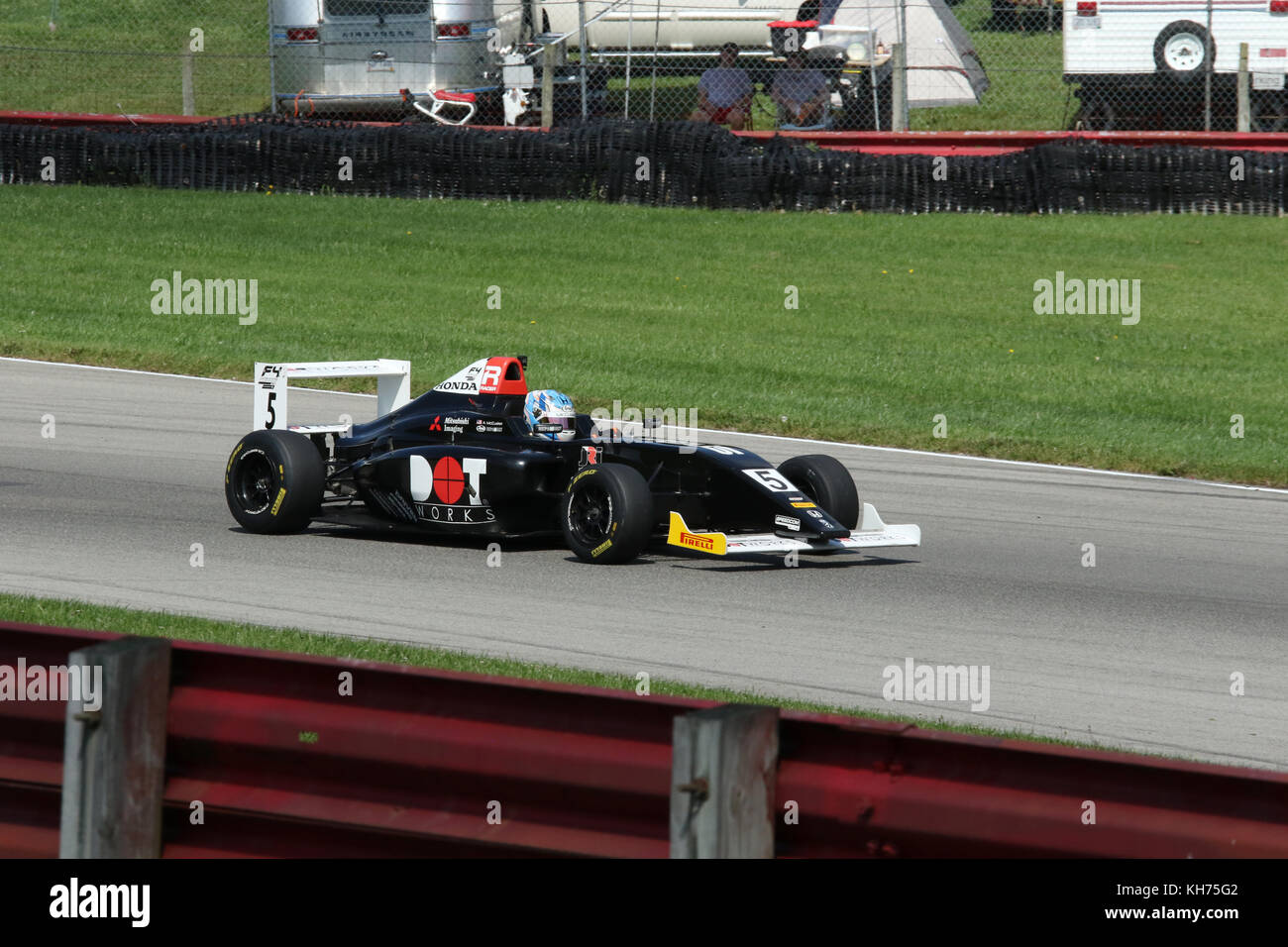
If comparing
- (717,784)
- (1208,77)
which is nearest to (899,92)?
(1208,77)

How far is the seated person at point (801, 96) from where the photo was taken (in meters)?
24.5

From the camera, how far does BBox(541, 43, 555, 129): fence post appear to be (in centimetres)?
2369

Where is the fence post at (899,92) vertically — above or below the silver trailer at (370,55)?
below

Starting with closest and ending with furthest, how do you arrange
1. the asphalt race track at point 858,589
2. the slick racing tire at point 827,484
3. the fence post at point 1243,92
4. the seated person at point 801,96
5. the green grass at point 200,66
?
the asphalt race track at point 858,589
the slick racing tire at point 827,484
the fence post at point 1243,92
the seated person at point 801,96
the green grass at point 200,66

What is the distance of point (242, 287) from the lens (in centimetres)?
1906

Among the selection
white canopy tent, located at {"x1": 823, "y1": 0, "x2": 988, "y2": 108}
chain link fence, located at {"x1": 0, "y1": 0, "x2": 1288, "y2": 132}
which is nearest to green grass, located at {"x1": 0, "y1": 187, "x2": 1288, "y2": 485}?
chain link fence, located at {"x1": 0, "y1": 0, "x2": 1288, "y2": 132}

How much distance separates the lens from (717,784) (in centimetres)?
342

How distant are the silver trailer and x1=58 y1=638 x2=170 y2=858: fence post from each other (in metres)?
21.9

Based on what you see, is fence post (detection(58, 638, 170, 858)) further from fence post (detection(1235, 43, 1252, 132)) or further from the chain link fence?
fence post (detection(1235, 43, 1252, 132))

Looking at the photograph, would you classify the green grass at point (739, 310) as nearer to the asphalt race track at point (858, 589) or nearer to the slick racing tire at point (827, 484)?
the asphalt race track at point (858, 589)

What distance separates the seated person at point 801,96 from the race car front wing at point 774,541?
16131mm

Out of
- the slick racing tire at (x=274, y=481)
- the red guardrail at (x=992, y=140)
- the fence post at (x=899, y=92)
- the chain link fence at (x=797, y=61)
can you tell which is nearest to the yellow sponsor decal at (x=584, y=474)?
the slick racing tire at (x=274, y=481)
